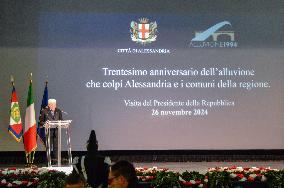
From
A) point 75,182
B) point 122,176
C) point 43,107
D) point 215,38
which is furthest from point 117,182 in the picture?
point 215,38

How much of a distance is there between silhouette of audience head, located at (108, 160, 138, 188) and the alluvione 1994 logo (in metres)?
7.14

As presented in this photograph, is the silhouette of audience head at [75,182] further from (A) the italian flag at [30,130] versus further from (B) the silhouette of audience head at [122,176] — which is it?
(A) the italian flag at [30,130]

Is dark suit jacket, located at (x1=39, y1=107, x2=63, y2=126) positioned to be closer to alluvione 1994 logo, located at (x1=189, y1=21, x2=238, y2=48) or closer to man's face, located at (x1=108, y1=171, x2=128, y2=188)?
alluvione 1994 logo, located at (x1=189, y1=21, x2=238, y2=48)

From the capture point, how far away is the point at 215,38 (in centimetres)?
951

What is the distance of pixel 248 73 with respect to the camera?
9.47 m

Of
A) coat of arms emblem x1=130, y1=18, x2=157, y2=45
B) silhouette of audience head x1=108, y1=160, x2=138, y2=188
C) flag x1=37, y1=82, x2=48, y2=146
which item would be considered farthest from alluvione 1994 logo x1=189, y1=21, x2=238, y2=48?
silhouette of audience head x1=108, y1=160, x2=138, y2=188

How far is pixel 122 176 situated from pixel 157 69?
6.89m

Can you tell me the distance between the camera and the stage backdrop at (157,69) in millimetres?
9227

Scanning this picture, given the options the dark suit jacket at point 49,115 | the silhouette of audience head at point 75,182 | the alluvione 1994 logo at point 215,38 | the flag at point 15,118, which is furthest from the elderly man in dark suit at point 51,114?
the silhouette of audience head at point 75,182

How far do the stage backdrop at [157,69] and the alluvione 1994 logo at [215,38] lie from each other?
2 cm

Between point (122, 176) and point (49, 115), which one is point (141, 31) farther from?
point (122, 176)

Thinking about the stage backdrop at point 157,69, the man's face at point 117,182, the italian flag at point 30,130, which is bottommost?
the man's face at point 117,182

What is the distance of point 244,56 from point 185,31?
126 centimetres

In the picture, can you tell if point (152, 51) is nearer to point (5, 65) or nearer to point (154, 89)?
point (154, 89)
